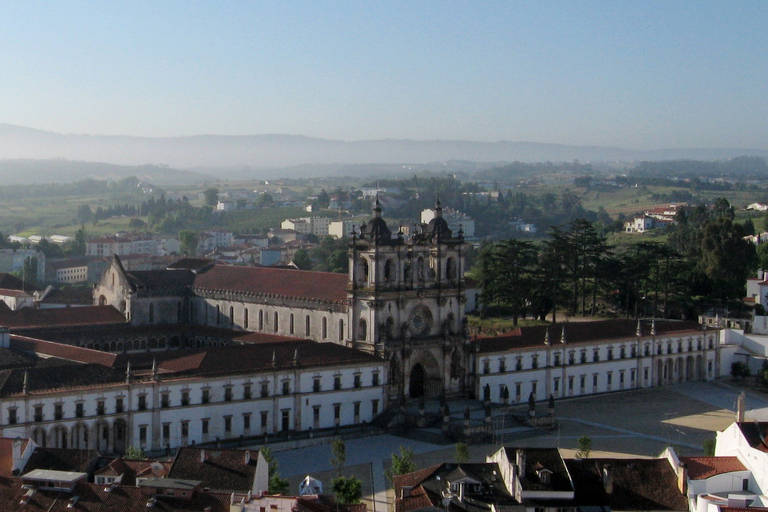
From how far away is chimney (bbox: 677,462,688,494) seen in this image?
44938 millimetres

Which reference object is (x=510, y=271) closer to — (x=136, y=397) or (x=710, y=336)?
(x=710, y=336)

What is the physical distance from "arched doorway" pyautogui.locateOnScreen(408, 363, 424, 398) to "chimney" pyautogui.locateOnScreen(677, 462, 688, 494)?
2951cm

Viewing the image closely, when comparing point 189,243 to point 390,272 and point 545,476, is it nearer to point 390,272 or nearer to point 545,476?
point 390,272

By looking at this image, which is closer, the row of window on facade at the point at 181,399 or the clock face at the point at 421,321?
the row of window on facade at the point at 181,399

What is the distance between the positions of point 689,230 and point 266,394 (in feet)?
300

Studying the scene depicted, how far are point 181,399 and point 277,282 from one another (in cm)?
2163

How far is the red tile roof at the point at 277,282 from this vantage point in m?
76.6

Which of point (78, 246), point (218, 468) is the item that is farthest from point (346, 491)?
point (78, 246)

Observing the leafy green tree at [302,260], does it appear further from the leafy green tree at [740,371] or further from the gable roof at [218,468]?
the gable roof at [218,468]

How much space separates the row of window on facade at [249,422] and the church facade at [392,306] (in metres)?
3.80

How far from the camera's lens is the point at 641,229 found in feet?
601

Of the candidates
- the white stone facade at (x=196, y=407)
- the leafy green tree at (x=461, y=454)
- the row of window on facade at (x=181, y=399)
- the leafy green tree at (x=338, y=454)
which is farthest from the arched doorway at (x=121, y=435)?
the leafy green tree at (x=461, y=454)

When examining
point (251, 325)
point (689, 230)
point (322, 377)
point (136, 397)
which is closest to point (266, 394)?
point (322, 377)

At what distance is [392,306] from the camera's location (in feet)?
238
